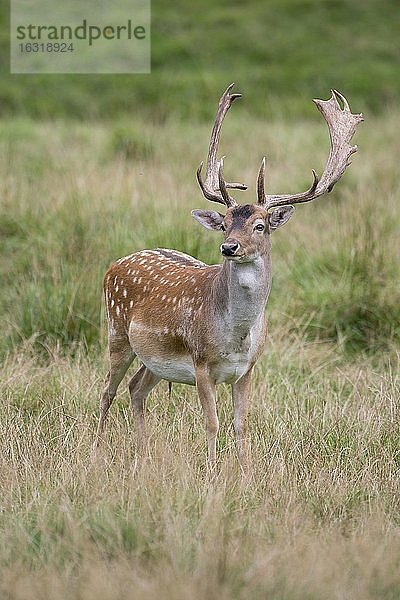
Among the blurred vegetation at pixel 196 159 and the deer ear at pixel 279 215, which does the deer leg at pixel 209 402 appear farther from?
the blurred vegetation at pixel 196 159

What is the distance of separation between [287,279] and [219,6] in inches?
517

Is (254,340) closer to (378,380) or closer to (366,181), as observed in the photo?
(378,380)

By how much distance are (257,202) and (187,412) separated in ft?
4.65

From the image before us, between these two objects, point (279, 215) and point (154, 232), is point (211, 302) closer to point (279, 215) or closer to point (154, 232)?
point (279, 215)

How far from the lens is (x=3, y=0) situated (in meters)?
20.3

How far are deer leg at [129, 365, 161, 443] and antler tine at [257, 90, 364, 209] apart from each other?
1368mm

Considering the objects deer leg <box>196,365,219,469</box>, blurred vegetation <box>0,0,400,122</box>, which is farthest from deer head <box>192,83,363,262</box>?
blurred vegetation <box>0,0,400,122</box>

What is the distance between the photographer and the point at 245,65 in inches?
701

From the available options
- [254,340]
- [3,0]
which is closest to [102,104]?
[3,0]

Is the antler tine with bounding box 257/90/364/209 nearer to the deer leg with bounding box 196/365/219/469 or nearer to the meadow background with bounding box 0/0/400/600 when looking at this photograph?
the deer leg with bounding box 196/365/219/469

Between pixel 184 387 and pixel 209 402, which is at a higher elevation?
pixel 209 402

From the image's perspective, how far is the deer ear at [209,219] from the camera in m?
5.32

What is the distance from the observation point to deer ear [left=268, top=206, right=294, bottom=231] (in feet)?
17.5

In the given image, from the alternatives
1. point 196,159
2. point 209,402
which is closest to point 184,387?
point 209,402
